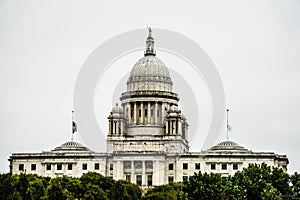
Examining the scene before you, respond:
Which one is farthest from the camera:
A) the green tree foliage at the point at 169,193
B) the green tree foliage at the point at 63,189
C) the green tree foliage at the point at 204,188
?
the green tree foliage at the point at 169,193

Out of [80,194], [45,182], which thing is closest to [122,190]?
[80,194]

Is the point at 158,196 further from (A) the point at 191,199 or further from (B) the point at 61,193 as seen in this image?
(B) the point at 61,193

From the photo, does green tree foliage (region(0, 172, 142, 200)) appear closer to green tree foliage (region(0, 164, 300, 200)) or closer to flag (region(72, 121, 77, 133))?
green tree foliage (region(0, 164, 300, 200))

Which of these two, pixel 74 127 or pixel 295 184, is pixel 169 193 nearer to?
pixel 295 184

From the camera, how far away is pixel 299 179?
137 m

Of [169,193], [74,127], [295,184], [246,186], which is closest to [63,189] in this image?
[169,193]

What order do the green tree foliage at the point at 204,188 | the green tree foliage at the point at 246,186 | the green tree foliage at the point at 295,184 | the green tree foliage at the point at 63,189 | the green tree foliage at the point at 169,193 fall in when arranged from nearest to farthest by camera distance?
the green tree foliage at the point at 63,189 < the green tree foliage at the point at 204,188 < the green tree foliage at the point at 246,186 < the green tree foliage at the point at 295,184 < the green tree foliage at the point at 169,193

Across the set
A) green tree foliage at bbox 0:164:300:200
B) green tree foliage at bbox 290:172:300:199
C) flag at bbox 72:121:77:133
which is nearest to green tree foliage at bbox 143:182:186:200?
green tree foliage at bbox 0:164:300:200

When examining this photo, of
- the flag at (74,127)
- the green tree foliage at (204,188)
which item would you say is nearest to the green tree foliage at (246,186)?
the green tree foliage at (204,188)

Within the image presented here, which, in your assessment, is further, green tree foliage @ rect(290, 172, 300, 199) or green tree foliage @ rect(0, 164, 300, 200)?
green tree foliage @ rect(290, 172, 300, 199)

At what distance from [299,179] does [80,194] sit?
31.8 metres

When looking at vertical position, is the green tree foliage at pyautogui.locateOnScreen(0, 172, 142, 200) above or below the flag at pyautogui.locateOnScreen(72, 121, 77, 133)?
below

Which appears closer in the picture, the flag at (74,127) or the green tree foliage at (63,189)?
the green tree foliage at (63,189)

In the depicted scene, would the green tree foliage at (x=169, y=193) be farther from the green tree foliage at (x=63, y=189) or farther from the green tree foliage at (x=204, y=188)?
the green tree foliage at (x=63, y=189)
